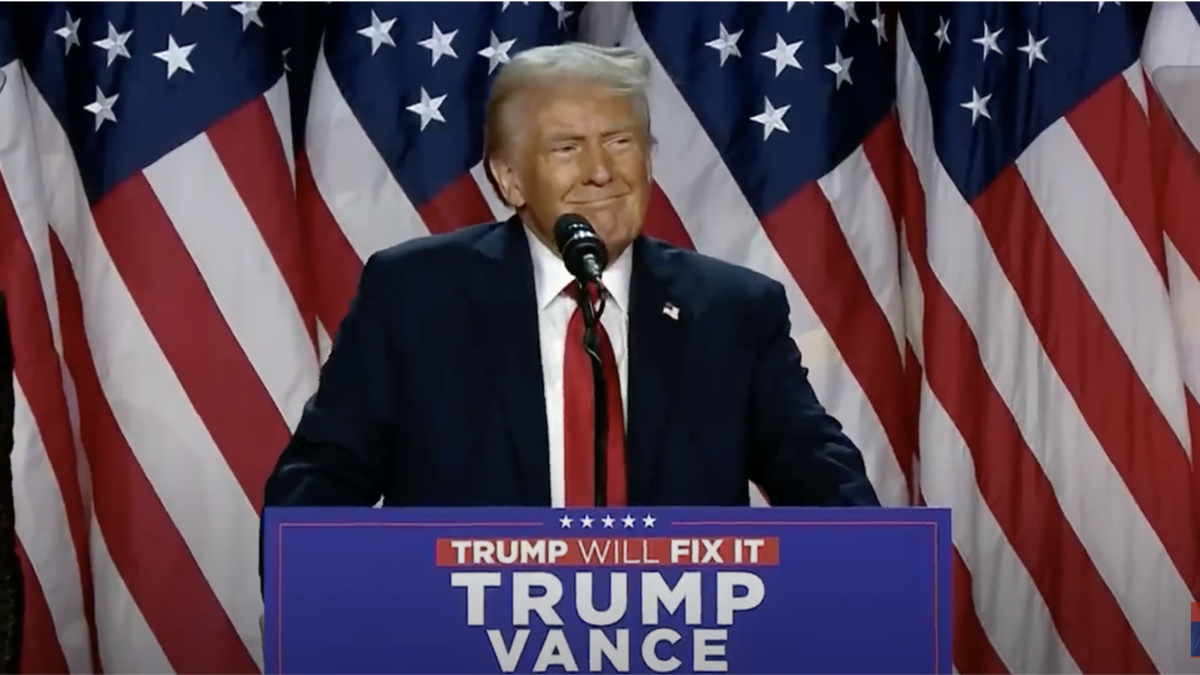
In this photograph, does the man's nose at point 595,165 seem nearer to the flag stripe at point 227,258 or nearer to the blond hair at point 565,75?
the blond hair at point 565,75

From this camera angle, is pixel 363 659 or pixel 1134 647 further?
pixel 1134 647

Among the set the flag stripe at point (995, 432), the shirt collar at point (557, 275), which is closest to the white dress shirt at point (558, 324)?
the shirt collar at point (557, 275)

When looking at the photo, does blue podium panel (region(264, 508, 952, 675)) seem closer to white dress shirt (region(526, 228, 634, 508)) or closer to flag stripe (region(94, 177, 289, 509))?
white dress shirt (region(526, 228, 634, 508))

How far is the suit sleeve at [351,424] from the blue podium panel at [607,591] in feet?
1.51

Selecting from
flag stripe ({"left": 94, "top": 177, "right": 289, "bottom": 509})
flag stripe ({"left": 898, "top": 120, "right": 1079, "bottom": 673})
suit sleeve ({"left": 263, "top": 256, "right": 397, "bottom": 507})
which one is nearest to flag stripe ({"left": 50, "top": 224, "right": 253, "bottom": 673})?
flag stripe ({"left": 94, "top": 177, "right": 289, "bottom": 509})

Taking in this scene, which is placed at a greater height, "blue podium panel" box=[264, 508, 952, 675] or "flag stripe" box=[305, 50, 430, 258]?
"flag stripe" box=[305, 50, 430, 258]

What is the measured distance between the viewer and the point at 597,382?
62.4 inches

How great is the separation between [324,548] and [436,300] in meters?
0.64

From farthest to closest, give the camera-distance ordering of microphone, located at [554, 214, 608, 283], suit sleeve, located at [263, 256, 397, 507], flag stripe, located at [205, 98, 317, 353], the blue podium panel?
1. flag stripe, located at [205, 98, 317, 353]
2. suit sleeve, located at [263, 256, 397, 507]
3. microphone, located at [554, 214, 608, 283]
4. the blue podium panel

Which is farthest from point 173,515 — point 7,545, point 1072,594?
point 1072,594

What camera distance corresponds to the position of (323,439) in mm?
1927

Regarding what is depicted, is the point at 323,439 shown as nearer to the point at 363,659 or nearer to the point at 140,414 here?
the point at 363,659

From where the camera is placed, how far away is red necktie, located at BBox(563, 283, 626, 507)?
6.28 ft

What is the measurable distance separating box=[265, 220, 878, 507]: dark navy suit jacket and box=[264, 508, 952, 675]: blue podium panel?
1.42ft
